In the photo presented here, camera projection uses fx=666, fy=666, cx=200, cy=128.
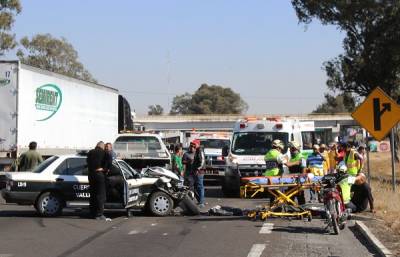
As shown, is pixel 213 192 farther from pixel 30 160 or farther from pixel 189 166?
pixel 30 160

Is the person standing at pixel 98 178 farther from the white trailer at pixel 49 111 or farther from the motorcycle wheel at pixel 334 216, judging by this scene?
the white trailer at pixel 49 111

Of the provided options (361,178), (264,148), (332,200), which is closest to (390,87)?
(264,148)

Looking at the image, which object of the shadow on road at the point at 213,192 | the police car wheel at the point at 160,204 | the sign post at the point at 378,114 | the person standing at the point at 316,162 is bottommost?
the shadow on road at the point at 213,192

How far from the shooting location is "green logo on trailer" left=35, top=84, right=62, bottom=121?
69.6 feet

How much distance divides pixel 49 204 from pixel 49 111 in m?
7.86

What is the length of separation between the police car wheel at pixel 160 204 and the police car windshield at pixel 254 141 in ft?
22.9

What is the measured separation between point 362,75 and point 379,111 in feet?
103

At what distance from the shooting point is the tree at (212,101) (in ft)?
550

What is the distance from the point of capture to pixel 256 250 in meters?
10.2

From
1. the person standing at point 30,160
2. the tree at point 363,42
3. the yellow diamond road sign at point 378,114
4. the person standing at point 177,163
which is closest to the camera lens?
the yellow diamond road sign at point 378,114

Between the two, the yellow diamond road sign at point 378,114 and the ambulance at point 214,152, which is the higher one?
the yellow diamond road sign at point 378,114

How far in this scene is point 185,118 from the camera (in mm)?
95125

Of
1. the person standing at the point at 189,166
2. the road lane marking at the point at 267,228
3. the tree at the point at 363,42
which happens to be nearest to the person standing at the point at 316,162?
the person standing at the point at 189,166

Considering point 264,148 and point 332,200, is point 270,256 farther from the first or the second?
point 264,148
